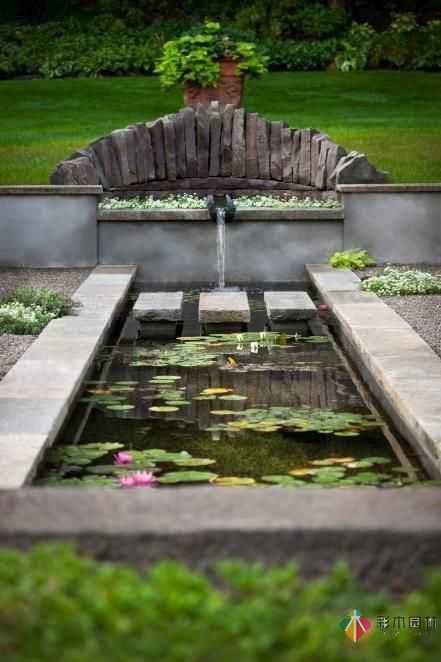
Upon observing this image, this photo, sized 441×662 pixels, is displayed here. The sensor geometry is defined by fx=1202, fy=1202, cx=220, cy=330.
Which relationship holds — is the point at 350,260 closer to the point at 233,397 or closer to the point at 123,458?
the point at 233,397

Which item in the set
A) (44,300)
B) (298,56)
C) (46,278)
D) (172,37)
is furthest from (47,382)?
(172,37)

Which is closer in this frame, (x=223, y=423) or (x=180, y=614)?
(x=180, y=614)

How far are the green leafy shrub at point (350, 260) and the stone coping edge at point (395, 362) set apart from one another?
50.4 inches

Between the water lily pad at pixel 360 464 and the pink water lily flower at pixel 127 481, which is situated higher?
the pink water lily flower at pixel 127 481

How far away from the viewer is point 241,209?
11.5 meters

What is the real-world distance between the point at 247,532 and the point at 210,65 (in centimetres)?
1130

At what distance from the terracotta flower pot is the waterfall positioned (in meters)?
2.95

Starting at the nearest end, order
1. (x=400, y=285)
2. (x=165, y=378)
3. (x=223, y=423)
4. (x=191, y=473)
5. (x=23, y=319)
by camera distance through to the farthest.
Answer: (x=191, y=473), (x=223, y=423), (x=165, y=378), (x=23, y=319), (x=400, y=285)

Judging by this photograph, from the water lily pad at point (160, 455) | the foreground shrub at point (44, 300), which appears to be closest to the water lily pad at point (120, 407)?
the water lily pad at point (160, 455)

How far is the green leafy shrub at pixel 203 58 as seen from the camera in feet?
44.4

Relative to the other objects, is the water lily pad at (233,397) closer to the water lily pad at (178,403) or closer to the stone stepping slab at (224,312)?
the water lily pad at (178,403)

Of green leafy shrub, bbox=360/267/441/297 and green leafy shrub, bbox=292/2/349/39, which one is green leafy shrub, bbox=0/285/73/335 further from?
green leafy shrub, bbox=292/2/349/39

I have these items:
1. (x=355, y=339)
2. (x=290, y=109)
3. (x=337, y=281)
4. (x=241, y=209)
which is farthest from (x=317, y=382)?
(x=290, y=109)

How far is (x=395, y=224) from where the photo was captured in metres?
11.6
